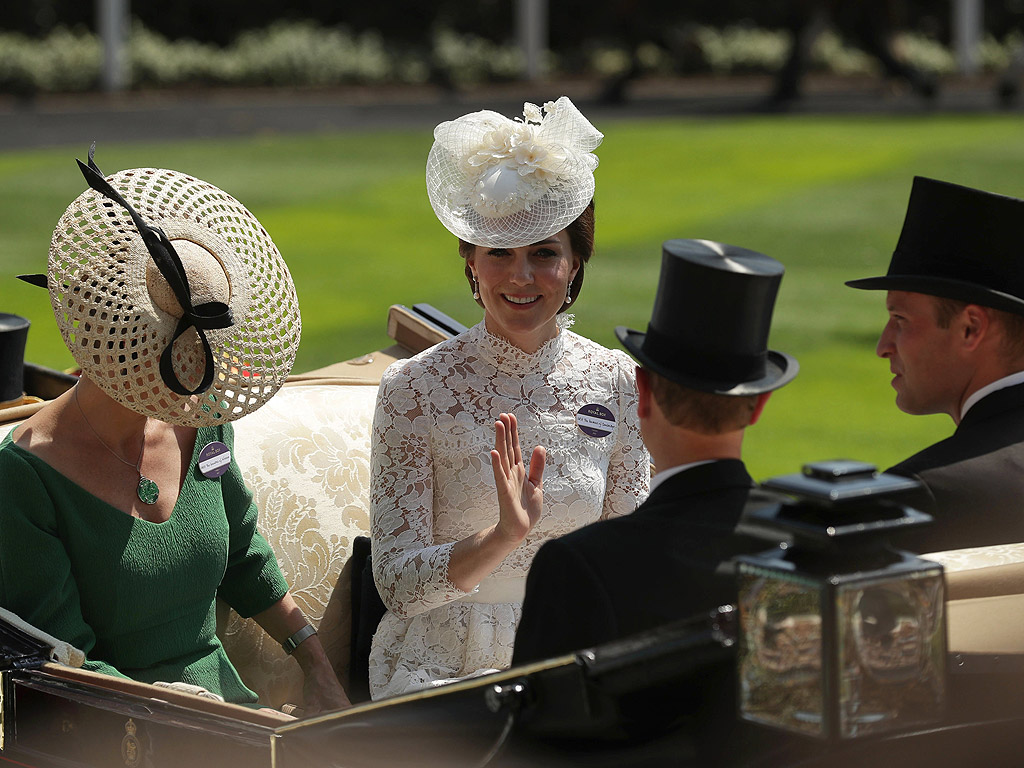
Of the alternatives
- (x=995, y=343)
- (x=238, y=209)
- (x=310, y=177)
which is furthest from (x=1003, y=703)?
(x=310, y=177)

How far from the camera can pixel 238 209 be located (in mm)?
2971

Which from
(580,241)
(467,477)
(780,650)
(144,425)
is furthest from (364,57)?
(780,650)

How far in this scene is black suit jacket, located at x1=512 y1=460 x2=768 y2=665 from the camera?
84.4 inches

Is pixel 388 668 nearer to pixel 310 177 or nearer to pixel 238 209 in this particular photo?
pixel 238 209

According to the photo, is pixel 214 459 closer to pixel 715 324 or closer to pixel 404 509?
pixel 404 509

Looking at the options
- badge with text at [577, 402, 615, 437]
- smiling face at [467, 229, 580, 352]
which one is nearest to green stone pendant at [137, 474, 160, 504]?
smiling face at [467, 229, 580, 352]

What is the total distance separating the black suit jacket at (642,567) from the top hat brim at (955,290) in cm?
88

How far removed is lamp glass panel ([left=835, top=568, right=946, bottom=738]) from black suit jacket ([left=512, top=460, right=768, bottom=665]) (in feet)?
0.98

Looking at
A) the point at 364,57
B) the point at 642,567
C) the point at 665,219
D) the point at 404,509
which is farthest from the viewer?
the point at 364,57

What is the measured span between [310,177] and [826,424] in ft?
32.9

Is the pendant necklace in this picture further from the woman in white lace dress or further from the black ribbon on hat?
the woman in white lace dress

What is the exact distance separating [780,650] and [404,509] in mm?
1335

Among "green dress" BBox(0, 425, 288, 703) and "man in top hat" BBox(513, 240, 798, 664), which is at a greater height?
"man in top hat" BBox(513, 240, 798, 664)

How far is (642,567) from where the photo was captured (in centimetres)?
216
